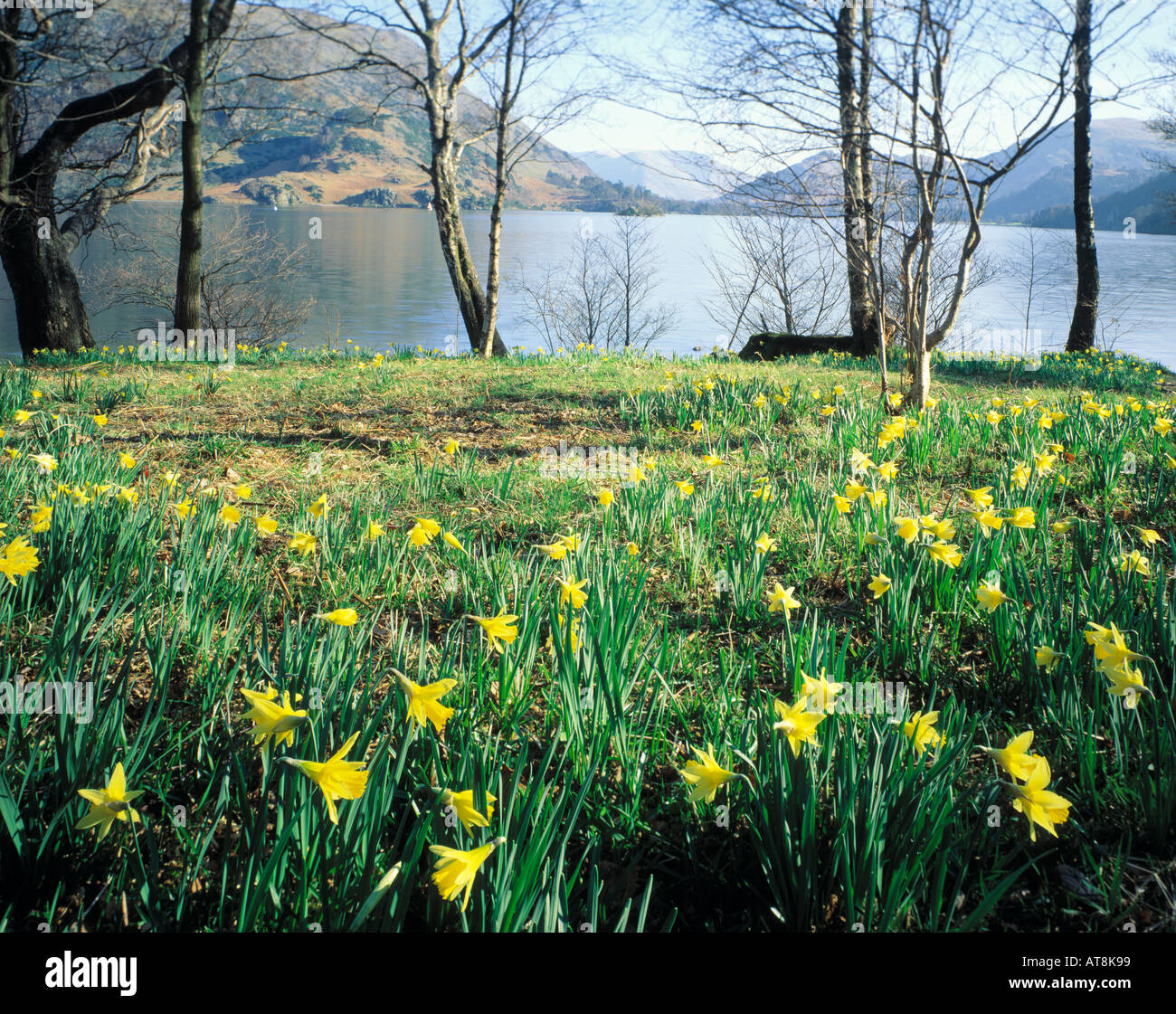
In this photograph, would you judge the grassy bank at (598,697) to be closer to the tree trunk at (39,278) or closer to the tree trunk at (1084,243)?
the tree trunk at (39,278)

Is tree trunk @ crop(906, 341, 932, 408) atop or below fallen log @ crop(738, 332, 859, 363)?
below

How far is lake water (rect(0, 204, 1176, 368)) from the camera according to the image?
22.5 meters

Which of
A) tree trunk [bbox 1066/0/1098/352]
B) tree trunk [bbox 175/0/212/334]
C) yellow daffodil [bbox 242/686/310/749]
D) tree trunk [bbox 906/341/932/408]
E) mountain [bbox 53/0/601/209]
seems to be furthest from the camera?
tree trunk [bbox 1066/0/1098/352]

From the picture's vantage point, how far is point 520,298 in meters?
37.5

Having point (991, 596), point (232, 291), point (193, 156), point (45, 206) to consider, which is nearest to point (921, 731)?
point (991, 596)

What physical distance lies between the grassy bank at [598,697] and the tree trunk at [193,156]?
770 cm

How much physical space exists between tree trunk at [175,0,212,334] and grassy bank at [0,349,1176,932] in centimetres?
770

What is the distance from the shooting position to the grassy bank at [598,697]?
3.75ft

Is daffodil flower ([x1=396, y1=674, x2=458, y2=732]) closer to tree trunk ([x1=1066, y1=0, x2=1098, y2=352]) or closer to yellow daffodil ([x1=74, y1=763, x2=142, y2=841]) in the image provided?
Result: yellow daffodil ([x1=74, y1=763, x2=142, y2=841])

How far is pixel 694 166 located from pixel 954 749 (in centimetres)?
516

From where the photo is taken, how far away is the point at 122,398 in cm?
524

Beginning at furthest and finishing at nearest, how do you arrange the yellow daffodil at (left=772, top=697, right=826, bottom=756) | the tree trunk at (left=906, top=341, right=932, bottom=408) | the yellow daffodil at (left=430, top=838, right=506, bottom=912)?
the tree trunk at (left=906, top=341, right=932, bottom=408) < the yellow daffodil at (left=772, top=697, right=826, bottom=756) < the yellow daffodil at (left=430, top=838, right=506, bottom=912)

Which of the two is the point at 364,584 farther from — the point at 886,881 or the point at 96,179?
the point at 96,179

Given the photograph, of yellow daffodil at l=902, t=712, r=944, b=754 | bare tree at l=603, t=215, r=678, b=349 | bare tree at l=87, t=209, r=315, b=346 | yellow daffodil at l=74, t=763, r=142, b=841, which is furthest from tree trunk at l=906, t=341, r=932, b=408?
bare tree at l=603, t=215, r=678, b=349
